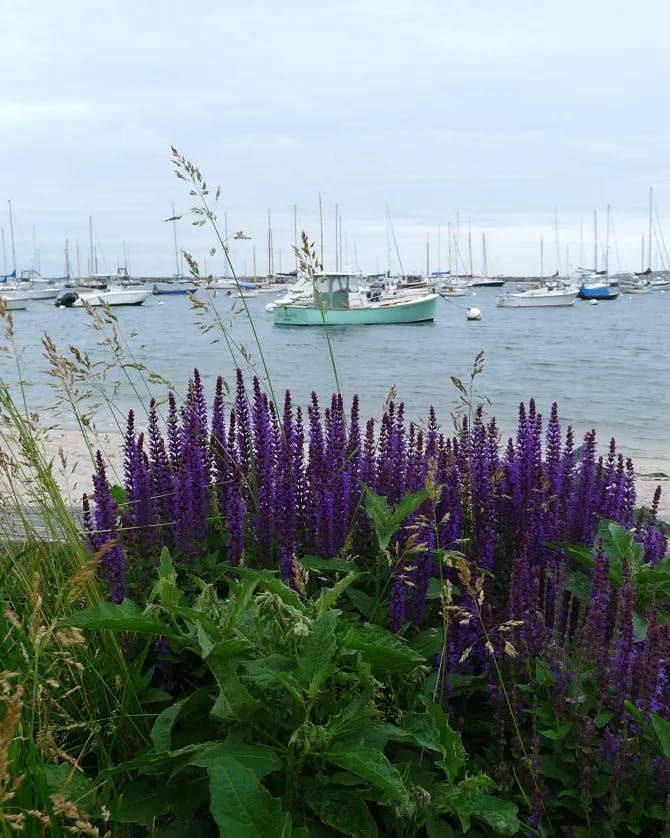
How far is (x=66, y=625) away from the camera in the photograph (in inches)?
77.1

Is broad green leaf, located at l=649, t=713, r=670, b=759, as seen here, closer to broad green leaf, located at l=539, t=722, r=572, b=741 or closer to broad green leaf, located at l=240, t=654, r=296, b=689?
broad green leaf, located at l=539, t=722, r=572, b=741

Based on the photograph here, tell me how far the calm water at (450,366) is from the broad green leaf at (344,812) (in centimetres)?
182

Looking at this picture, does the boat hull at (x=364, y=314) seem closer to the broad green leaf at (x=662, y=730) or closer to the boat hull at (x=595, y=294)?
the broad green leaf at (x=662, y=730)

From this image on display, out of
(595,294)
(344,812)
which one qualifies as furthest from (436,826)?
(595,294)

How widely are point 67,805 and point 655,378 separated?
24.1 metres

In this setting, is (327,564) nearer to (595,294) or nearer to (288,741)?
(288,741)

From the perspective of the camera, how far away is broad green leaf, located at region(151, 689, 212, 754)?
1.96m

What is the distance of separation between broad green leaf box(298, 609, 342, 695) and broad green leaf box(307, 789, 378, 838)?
0.84 feet

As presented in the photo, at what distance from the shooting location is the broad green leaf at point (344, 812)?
6.02ft

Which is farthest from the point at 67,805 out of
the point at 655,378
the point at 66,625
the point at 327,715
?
the point at 655,378

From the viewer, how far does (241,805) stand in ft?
5.58

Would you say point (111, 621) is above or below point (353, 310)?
below

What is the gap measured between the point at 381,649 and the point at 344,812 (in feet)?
1.24

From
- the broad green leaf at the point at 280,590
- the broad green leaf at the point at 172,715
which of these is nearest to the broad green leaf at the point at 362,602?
the broad green leaf at the point at 280,590
